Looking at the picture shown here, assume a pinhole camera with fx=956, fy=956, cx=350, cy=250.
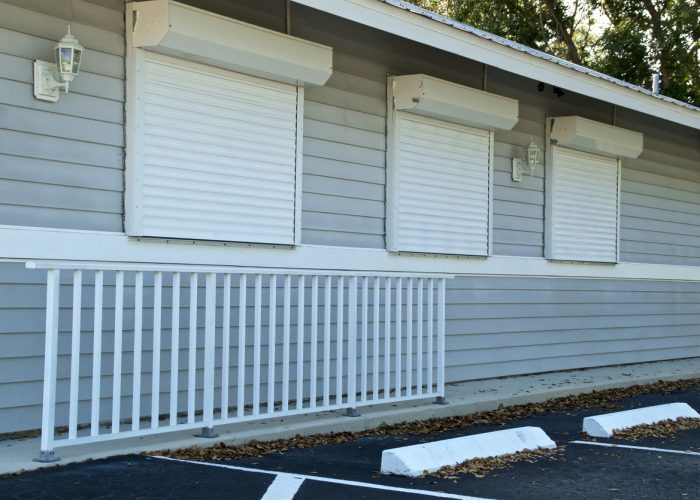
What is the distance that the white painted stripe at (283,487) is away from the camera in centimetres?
512

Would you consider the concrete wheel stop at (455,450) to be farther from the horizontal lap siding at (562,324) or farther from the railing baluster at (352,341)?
the horizontal lap siding at (562,324)

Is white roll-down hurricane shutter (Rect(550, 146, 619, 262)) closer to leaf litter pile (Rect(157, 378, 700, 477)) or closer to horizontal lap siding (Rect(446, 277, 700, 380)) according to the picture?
horizontal lap siding (Rect(446, 277, 700, 380))

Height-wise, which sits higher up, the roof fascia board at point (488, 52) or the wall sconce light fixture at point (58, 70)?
the roof fascia board at point (488, 52)

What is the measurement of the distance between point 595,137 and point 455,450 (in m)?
6.33

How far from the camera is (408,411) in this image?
8047mm

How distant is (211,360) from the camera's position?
6410 millimetres

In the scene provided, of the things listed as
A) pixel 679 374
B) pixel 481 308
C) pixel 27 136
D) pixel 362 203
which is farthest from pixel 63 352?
pixel 679 374

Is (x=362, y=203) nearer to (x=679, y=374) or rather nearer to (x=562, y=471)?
(x=562, y=471)

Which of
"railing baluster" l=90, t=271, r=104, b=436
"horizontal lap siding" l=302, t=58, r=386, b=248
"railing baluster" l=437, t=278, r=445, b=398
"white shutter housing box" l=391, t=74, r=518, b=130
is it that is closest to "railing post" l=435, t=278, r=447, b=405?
"railing baluster" l=437, t=278, r=445, b=398

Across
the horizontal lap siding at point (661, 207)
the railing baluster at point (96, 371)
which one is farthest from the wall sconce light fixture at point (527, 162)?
the railing baluster at point (96, 371)

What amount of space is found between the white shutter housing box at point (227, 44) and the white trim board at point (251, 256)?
1.40 meters

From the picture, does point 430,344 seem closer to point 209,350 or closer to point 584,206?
point 209,350

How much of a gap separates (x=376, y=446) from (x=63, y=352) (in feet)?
7.57

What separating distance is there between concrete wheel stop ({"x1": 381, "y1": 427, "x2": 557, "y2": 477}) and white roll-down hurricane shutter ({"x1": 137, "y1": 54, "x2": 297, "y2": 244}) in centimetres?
247
